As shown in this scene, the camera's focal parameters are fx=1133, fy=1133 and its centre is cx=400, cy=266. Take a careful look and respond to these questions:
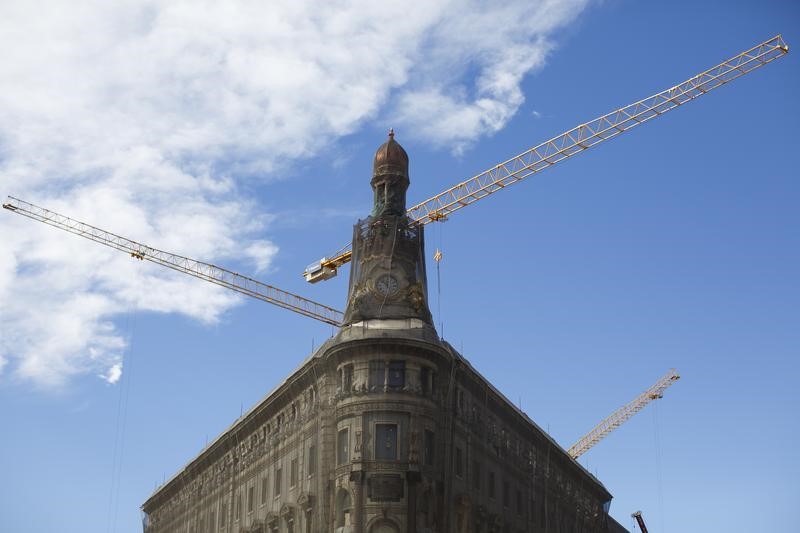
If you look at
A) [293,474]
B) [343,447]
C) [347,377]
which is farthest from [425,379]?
[293,474]

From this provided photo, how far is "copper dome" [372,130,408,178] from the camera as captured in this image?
99375mm

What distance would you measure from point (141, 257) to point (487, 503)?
82616mm

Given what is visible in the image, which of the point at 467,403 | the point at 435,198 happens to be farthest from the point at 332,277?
the point at 467,403

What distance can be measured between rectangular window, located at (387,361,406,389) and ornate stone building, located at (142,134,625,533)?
77mm

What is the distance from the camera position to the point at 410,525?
3250 inches

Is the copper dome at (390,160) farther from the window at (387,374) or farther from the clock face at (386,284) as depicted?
the window at (387,374)

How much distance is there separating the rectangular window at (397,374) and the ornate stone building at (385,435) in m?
0.08

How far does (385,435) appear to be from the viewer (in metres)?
84.9

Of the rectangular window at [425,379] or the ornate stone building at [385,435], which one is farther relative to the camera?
the rectangular window at [425,379]

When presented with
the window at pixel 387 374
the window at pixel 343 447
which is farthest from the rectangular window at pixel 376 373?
the window at pixel 343 447

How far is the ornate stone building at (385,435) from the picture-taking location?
84.1m

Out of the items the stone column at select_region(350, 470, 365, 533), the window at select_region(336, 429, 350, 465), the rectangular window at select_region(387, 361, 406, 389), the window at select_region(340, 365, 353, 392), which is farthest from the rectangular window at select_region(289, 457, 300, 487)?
the rectangular window at select_region(387, 361, 406, 389)

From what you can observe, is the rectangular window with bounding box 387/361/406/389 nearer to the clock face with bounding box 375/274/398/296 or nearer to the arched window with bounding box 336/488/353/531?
the clock face with bounding box 375/274/398/296

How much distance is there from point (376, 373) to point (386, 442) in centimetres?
540
